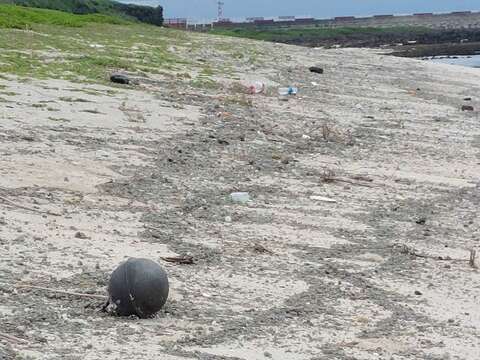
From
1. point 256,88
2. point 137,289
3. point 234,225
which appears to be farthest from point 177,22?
point 137,289

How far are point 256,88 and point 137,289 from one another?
39.4ft

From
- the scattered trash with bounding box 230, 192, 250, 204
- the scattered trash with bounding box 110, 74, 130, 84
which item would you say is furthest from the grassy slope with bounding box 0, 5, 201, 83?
the scattered trash with bounding box 230, 192, 250, 204

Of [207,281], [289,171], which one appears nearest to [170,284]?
[207,281]

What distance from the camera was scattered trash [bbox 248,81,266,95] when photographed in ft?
53.9

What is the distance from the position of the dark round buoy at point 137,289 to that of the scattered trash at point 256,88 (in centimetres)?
1137

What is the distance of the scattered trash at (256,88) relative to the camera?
16438mm

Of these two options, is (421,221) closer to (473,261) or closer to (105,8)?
(473,261)

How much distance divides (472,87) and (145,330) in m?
20.6

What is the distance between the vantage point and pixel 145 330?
16.3 ft

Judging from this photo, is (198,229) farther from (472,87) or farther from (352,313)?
(472,87)

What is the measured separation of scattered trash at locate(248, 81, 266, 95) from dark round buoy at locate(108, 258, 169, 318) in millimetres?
11366

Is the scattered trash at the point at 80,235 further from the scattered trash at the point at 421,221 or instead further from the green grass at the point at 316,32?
the green grass at the point at 316,32

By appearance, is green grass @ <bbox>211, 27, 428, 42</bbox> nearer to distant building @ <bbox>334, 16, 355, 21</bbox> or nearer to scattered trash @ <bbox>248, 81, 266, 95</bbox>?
distant building @ <bbox>334, 16, 355, 21</bbox>

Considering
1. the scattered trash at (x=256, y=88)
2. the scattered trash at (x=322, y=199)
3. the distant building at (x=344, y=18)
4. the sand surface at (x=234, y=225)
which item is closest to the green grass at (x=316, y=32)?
the distant building at (x=344, y=18)
